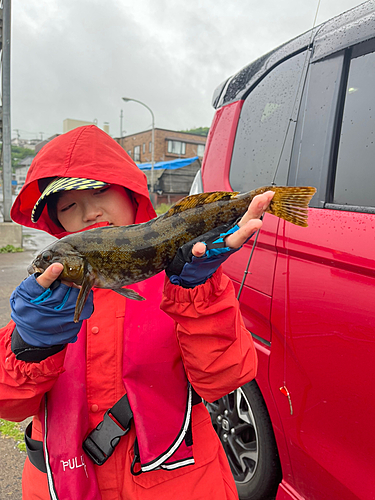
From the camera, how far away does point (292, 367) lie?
1952 mm

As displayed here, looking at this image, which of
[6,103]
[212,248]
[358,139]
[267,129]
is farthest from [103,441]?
[6,103]

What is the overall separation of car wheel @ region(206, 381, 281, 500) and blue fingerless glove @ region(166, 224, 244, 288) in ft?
4.17

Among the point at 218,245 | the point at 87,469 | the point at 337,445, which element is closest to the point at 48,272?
the point at 218,245

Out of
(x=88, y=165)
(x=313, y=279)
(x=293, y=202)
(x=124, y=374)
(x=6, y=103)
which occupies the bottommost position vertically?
(x=124, y=374)

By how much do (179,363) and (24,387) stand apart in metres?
0.67

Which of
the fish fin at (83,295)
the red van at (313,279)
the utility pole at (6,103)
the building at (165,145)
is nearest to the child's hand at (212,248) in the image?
the fish fin at (83,295)

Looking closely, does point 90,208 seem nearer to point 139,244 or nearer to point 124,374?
point 139,244

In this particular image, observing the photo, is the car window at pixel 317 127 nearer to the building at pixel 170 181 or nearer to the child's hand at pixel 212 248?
the child's hand at pixel 212 248

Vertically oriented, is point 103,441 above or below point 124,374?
below

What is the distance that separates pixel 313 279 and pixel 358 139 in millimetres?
734

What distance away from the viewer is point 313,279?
1794 mm

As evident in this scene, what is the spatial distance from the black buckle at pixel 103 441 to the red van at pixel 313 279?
963mm

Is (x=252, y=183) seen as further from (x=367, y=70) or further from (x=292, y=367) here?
(x=292, y=367)

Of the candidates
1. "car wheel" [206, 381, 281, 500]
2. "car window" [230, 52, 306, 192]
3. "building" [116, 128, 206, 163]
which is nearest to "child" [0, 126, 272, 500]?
"car wheel" [206, 381, 281, 500]
